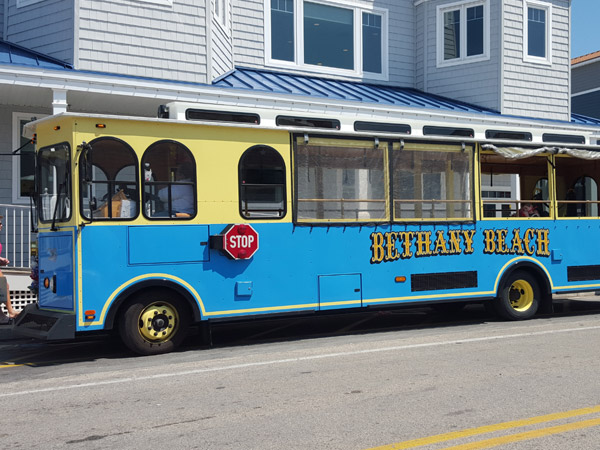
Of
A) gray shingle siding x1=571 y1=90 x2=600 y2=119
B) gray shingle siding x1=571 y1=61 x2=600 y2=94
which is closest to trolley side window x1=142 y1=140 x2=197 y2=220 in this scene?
gray shingle siding x1=571 y1=90 x2=600 y2=119

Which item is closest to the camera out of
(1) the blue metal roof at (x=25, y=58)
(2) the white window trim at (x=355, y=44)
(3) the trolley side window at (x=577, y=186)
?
(3) the trolley side window at (x=577, y=186)

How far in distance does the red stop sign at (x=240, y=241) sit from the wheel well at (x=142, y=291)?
2.60 ft

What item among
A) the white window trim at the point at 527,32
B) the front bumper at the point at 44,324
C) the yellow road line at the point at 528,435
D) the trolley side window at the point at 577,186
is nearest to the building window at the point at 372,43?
the white window trim at the point at 527,32

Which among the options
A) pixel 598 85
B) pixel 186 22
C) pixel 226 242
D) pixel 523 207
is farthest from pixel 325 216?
pixel 598 85

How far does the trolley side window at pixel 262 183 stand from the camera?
975 cm

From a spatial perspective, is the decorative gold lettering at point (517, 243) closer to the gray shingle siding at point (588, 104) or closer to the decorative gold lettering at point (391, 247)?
the decorative gold lettering at point (391, 247)

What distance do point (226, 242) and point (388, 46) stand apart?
42.0 ft

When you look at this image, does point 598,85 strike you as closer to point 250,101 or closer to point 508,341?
point 250,101

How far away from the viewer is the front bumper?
8.51 metres

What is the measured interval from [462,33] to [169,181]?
13868mm

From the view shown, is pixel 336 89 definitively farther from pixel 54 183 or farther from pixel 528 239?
pixel 54 183

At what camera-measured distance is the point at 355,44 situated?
19.9 m

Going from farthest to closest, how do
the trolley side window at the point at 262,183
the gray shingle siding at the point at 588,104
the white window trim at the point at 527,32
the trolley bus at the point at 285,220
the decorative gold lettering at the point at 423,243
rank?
the gray shingle siding at the point at 588,104 < the white window trim at the point at 527,32 < the decorative gold lettering at the point at 423,243 < the trolley side window at the point at 262,183 < the trolley bus at the point at 285,220

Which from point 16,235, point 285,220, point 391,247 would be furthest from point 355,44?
point 285,220
